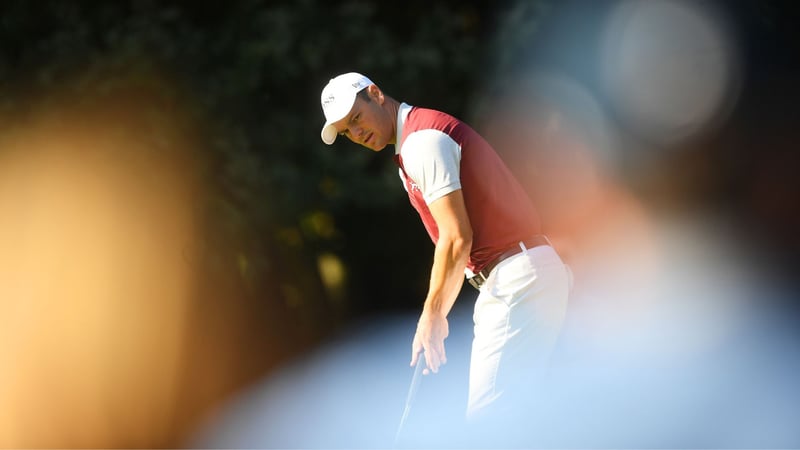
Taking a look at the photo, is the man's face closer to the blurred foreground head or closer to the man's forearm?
the man's forearm

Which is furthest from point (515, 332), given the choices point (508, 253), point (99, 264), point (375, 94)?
point (99, 264)

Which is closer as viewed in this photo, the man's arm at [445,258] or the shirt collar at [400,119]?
the man's arm at [445,258]

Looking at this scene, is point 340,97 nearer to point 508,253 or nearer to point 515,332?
point 508,253

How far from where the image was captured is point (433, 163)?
3496mm

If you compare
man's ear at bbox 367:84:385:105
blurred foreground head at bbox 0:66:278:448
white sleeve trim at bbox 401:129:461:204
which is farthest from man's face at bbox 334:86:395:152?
blurred foreground head at bbox 0:66:278:448

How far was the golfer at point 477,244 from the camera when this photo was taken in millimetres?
3523

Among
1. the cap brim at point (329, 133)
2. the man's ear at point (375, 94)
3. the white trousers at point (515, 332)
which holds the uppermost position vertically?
the man's ear at point (375, 94)

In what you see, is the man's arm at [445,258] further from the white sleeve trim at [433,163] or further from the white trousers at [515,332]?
Result: the white trousers at [515,332]

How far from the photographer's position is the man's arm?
11.5ft

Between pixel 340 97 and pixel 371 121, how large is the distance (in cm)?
14

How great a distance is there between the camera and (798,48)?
6.92 meters

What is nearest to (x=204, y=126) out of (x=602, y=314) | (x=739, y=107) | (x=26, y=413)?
(x=26, y=413)

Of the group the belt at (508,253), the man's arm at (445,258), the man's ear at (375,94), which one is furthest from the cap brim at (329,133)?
the belt at (508,253)

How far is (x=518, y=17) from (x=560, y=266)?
4.13 m
